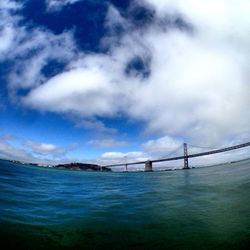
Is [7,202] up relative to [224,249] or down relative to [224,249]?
up

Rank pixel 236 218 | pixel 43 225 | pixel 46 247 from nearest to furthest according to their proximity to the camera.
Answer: pixel 46 247 → pixel 43 225 → pixel 236 218

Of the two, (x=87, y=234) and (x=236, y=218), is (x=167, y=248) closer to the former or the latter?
(x=87, y=234)

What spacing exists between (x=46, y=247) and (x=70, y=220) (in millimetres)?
2196

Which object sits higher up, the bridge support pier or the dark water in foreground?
the bridge support pier

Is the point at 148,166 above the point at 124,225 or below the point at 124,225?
above

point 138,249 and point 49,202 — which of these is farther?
point 49,202

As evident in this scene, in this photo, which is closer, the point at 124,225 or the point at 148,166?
the point at 124,225

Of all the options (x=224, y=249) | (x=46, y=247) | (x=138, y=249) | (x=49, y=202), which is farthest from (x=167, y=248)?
(x=49, y=202)

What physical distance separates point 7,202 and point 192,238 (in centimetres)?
705

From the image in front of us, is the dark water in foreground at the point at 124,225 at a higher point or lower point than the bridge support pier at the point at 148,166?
lower

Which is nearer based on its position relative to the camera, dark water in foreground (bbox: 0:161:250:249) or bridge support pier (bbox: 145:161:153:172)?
dark water in foreground (bbox: 0:161:250:249)

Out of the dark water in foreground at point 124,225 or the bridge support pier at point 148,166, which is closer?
the dark water in foreground at point 124,225

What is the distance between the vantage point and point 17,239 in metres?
Result: 5.56

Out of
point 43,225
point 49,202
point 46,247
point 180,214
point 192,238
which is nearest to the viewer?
point 46,247
